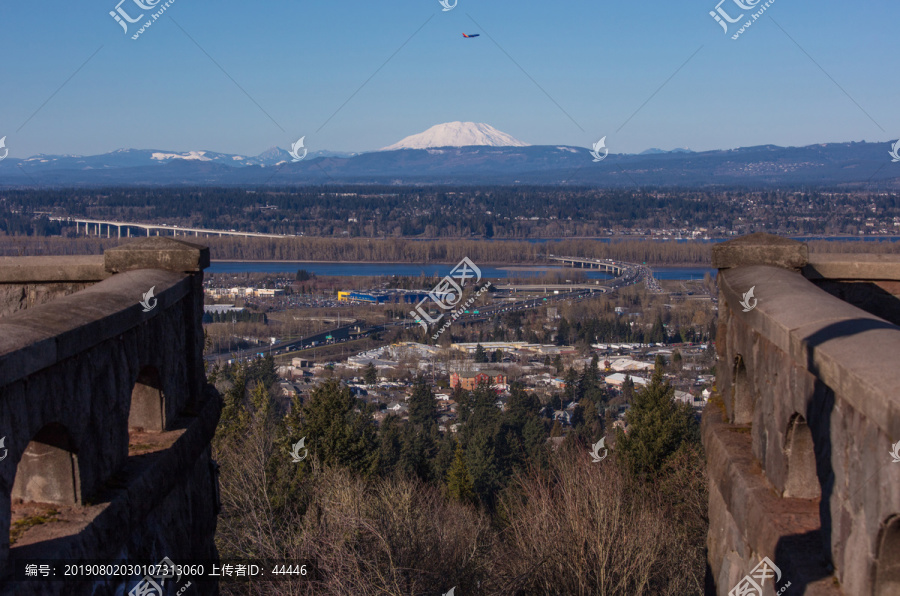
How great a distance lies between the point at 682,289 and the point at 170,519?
Result: 73740 millimetres

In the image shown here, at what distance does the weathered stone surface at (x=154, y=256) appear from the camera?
6375mm

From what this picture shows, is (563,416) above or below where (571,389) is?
below

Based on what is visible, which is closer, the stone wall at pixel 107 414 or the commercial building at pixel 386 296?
the stone wall at pixel 107 414

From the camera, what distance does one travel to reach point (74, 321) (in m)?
4.19

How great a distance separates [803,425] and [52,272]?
5353 mm

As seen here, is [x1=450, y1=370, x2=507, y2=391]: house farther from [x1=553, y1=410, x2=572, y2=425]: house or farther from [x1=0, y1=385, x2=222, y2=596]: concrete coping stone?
[x1=0, y1=385, x2=222, y2=596]: concrete coping stone

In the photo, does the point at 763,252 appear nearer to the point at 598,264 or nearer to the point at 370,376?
the point at 370,376

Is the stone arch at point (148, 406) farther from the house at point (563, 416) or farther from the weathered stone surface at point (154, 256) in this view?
the house at point (563, 416)

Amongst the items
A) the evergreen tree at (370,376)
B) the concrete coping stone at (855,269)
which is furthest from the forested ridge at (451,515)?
the evergreen tree at (370,376)

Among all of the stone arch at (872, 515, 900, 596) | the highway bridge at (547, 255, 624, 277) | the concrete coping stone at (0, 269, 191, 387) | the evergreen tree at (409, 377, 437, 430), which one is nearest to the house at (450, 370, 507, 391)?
the evergreen tree at (409, 377, 437, 430)

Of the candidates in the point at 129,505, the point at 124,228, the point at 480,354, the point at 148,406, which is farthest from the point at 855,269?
the point at 124,228

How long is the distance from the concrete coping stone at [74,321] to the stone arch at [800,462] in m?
3.65

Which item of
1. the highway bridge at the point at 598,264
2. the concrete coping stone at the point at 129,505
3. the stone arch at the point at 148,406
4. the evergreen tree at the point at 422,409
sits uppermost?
the stone arch at the point at 148,406

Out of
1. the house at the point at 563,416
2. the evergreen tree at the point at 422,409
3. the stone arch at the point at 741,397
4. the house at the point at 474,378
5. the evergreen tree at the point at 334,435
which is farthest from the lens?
the house at the point at 474,378
